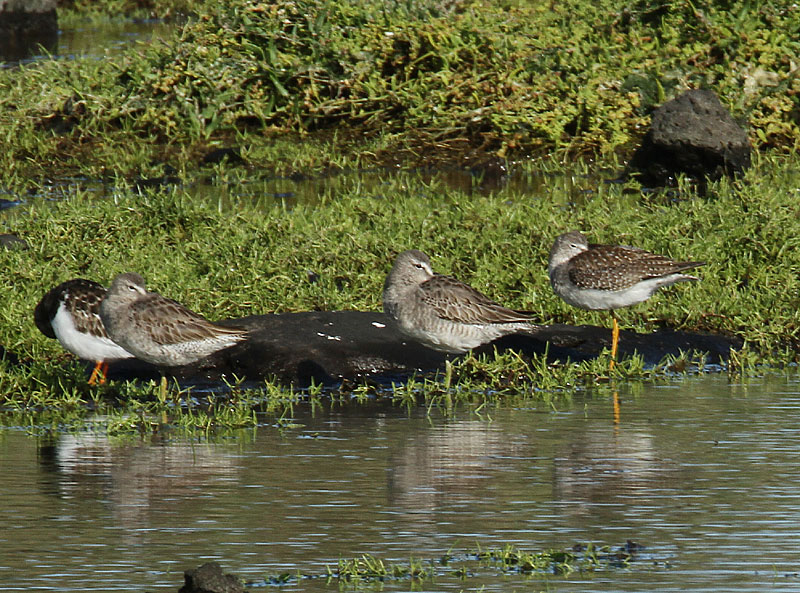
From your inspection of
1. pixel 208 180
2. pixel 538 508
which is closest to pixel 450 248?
pixel 208 180

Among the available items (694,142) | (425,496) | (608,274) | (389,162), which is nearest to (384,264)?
(608,274)

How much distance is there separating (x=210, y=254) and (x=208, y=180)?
5.09 m

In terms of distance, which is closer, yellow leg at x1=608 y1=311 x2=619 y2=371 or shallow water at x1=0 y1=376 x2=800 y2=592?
shallow water at x1=0 y1=376 x2=800 y2=592

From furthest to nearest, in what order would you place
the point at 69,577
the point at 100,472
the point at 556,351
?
the point at 556,351 < the point at 100,472 < the point at 69,577

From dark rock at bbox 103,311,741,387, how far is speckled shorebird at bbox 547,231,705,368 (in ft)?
1.01

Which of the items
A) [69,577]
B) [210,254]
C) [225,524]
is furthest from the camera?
[210,254]

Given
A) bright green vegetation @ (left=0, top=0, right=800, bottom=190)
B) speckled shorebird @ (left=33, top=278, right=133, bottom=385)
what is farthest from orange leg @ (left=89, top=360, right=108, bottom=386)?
bright green vegetation @ (left=0, top=0, right=800, bottom=190)

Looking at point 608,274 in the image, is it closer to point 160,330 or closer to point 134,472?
point 160,330

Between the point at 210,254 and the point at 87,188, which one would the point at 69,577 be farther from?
the point at 87,188

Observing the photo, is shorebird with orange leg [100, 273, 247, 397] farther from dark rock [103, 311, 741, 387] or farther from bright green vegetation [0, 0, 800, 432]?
dark rock [103, 311, 741, 387]

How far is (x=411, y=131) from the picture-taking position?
1991 centimetres

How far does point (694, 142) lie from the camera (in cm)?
1739

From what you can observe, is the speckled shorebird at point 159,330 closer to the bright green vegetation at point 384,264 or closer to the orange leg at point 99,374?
the bright green vegetation at point 384,264

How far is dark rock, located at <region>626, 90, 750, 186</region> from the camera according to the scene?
17406 millimetres
